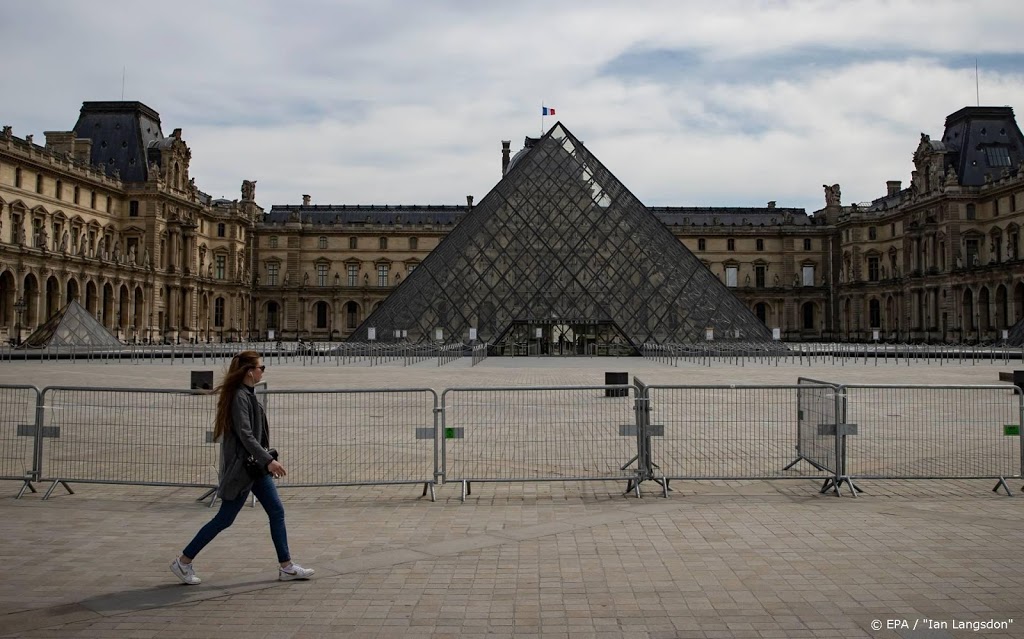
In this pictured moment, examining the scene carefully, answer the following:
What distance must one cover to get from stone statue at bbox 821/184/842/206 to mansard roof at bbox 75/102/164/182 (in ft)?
164

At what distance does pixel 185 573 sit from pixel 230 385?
1.03m

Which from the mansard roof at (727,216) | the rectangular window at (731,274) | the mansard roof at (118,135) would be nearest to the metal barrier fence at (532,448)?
the mansard roof at (118,135)


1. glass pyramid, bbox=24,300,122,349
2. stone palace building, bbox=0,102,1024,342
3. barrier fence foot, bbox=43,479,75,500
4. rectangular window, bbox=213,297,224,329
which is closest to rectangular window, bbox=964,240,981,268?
stone palace building, bbox=0,102,1024,342

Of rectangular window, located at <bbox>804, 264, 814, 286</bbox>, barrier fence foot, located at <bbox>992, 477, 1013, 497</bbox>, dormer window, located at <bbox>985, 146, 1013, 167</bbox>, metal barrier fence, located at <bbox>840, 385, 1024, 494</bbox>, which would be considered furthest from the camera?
rectangular window, located at <bbox>804, 264, 814, 286</bbox>

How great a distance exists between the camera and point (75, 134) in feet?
168

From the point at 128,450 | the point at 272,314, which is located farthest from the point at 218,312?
the point at 128,450

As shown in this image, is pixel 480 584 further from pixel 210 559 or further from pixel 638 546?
pixel 210 559

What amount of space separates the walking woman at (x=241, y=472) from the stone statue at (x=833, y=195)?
220 ft

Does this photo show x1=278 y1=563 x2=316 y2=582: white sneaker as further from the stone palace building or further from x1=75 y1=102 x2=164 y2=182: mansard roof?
x1=75 y1=102 x2=164 y2=182: mansard roof

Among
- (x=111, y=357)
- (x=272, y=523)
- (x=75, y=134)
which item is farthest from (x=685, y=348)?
(x=75, y=134)

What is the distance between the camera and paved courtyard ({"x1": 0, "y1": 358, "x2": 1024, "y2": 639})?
3.90 meters

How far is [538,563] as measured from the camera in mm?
4812

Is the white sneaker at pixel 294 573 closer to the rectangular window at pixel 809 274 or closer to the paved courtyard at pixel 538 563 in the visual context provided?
the paved courtyard at pixel 538 563

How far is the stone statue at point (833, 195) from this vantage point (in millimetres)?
65250
